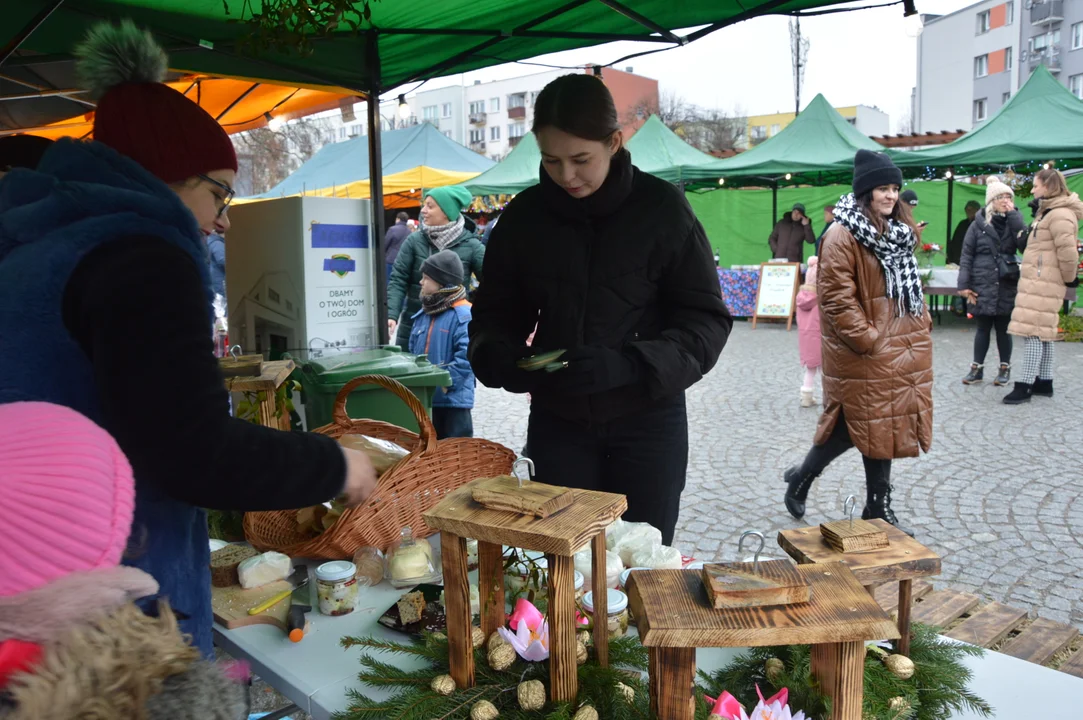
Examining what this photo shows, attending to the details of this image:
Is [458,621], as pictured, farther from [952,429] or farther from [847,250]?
[952,429]

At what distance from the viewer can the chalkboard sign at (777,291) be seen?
12008 mm

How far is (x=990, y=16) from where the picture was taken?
148ft

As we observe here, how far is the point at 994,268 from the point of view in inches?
284

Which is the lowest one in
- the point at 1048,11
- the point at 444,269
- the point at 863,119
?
the point at 444,269

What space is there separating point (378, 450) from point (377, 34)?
8.82 ft

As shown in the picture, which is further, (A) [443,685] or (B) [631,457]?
(B) [631,457]

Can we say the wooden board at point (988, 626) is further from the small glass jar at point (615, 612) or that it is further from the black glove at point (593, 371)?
the black glove at point (593, 371)

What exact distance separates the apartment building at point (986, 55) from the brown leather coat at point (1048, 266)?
40609mm

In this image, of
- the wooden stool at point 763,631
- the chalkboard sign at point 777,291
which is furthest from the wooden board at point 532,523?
the chalkboard sign at point 777,291

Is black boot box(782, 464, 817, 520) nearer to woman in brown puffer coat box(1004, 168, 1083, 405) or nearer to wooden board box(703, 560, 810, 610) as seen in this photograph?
wooden board box(703, 560, 810, 610)

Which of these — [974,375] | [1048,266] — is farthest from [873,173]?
[974,375]

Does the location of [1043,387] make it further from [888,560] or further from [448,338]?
[888,560]

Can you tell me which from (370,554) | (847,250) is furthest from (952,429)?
(370,554)

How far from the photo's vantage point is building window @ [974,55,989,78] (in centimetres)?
4506
